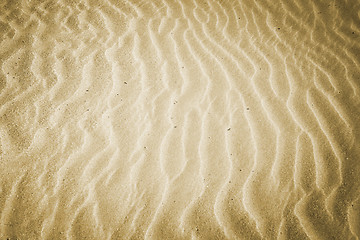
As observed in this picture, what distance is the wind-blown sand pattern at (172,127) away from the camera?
192cm

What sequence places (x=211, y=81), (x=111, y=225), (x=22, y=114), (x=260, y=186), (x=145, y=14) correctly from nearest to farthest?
(x=111, y=225)
(x=260, y=186)
(x=22, y=114)
(x=211, y=81)
(x=145, y=14)

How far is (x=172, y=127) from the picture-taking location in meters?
2.35

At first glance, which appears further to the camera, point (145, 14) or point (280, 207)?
point (145, 14)

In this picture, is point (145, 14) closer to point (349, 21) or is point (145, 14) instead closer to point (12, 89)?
point (12, 89)

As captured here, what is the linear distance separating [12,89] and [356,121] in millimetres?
3801

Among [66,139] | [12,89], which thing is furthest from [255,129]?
[12,89]

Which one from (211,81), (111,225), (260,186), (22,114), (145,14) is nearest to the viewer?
(111,225)

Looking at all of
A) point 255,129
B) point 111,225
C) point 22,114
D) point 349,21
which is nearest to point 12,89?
point 22,114

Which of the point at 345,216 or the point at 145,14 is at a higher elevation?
the point at 145,14

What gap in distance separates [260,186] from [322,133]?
933mm

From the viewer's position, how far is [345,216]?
1.95 meters

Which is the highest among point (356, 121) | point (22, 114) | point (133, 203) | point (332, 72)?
point (332, 72)

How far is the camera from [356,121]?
2422 mm

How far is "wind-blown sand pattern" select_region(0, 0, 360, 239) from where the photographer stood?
6.31 ft
